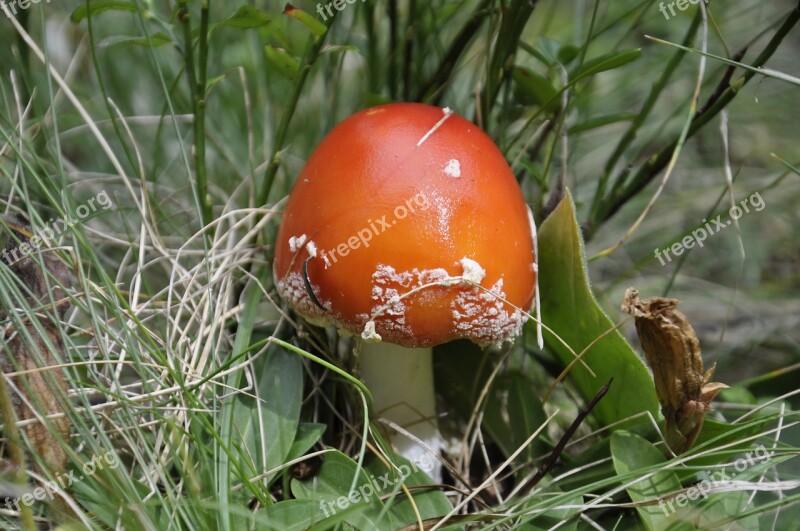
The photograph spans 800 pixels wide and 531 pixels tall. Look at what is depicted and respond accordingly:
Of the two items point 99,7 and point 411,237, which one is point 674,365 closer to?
point 411,237

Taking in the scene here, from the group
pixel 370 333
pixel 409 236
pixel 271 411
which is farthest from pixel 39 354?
pixel 409 236

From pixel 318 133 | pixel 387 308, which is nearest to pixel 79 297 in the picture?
pixel 387 308

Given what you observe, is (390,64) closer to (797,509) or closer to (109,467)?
(109,467)

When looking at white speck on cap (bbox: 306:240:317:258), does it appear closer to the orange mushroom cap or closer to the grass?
the orange mushroom cap

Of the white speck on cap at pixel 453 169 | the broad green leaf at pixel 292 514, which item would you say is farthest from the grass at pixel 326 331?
the white speck on cap at pixel 453 169

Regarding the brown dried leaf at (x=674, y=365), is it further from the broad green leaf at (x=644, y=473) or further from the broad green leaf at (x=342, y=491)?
the broad green leaf at (x=342, y=491)

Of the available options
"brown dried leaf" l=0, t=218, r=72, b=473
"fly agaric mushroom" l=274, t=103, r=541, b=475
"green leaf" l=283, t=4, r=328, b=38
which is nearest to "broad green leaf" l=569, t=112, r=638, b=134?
"fly agaric mushroom" l=274, t=103, r=541, b=475
